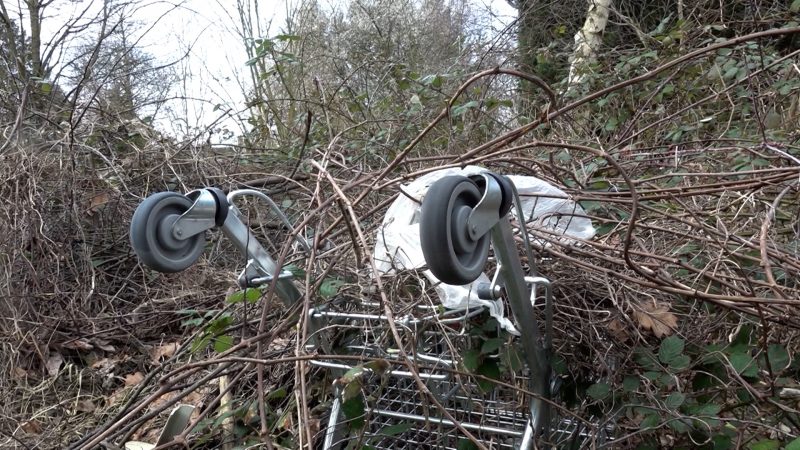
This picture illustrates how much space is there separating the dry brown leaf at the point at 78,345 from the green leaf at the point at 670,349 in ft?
8.72

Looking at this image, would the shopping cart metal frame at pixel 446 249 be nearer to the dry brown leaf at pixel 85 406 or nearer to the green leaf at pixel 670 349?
the green leaf at pixel 670 349

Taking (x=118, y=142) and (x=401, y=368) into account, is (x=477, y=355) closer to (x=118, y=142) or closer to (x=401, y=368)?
(x=401, y=368)

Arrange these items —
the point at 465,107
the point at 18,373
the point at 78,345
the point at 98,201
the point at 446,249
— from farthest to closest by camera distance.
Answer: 1. the point at 98,201
2. the point at 465,107
3. the point at 78,345
4. the point at 18,373
5. the point at 446,249

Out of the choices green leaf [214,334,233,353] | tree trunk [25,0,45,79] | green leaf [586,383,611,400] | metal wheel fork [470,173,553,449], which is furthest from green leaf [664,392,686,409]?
tree trunk [25,0,45,79]

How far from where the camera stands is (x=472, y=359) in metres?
1.51

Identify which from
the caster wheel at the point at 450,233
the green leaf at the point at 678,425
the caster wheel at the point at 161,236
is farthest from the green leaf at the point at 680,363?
the caster wheel at the point at 161,236

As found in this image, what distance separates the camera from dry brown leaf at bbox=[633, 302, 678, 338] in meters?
1.57

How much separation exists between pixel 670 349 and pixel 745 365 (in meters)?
0.15

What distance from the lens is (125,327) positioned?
322cm

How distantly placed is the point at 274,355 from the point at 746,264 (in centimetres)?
128

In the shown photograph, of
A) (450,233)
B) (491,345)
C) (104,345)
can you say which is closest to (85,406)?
(104,345)

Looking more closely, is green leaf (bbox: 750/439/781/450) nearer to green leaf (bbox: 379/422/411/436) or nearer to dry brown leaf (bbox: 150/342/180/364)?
green leaf (bbox: 379/422/411/436)

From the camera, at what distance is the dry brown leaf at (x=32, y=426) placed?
248cm

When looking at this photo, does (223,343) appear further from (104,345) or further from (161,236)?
(104,345)
